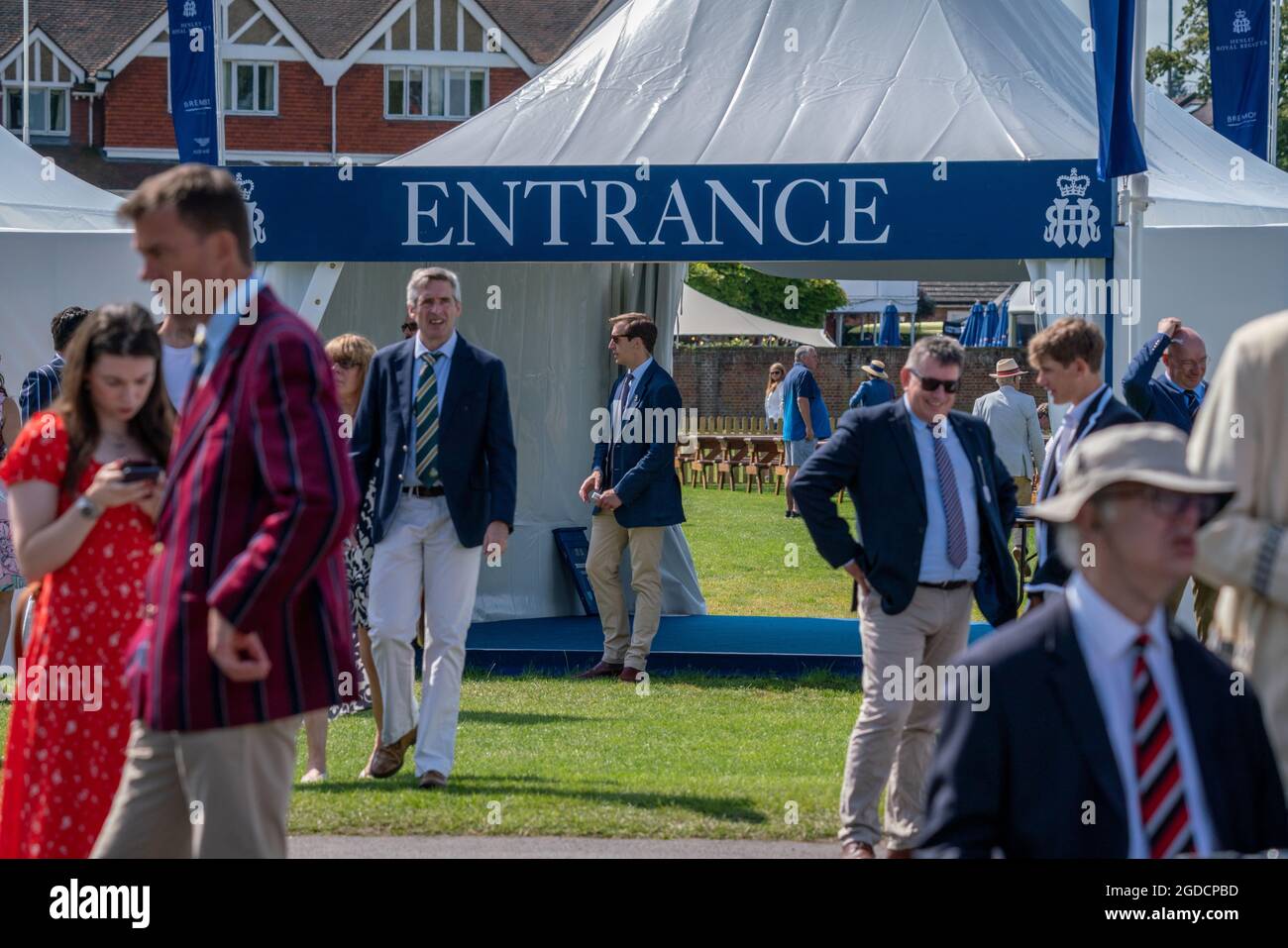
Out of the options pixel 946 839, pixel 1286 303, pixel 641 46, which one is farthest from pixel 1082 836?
pixel 641 46

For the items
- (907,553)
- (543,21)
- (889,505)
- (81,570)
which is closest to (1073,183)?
(889,505)

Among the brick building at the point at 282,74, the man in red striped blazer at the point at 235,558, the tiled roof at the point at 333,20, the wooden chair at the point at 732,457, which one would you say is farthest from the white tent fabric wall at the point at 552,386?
the tiled roof at the point at 333,20

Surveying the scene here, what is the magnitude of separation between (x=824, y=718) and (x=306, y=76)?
50.9 meters

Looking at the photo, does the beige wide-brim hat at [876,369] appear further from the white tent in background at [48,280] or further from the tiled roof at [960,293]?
the tiled roof at [960,293]

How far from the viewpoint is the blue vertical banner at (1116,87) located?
9.55m

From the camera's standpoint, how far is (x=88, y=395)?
15.2 ft

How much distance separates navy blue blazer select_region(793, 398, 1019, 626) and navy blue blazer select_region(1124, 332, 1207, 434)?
2.18m

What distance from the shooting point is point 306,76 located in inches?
2258

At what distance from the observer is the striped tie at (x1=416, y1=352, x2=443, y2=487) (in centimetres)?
777

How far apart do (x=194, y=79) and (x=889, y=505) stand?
7.03 metres

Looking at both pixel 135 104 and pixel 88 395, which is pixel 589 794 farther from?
pixel 135 104

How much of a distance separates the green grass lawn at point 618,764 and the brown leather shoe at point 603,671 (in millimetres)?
275

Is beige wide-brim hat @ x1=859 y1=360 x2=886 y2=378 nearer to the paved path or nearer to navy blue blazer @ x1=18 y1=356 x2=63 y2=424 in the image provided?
navy blue blazer @ x1=18 y1=356 x2=63 y2=424

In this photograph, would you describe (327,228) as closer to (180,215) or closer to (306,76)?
(180,215)
